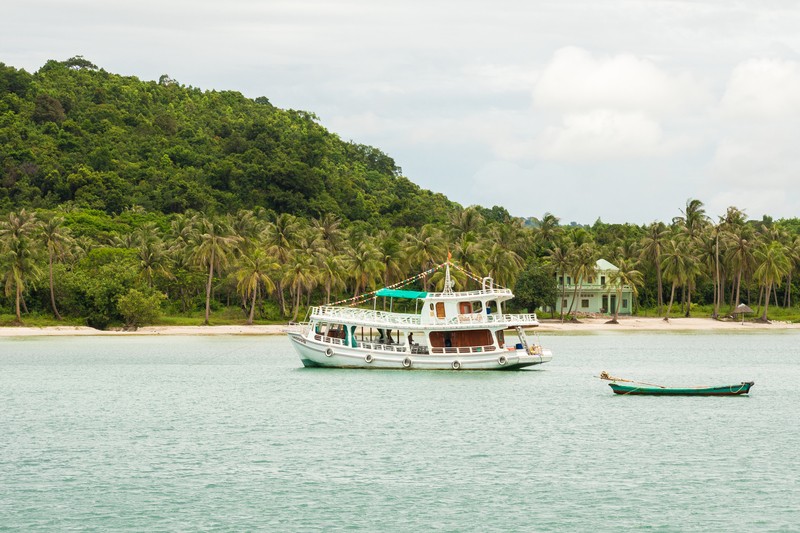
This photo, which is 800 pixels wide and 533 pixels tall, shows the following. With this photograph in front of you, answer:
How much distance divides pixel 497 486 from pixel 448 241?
88724mm

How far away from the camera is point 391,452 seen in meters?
35.7

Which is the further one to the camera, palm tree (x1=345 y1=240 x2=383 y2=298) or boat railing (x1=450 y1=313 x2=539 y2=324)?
palm tree (x1=345 y1=240 x2=383 y2=298)

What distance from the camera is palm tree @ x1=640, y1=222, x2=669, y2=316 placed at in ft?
385

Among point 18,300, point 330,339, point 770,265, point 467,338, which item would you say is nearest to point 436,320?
point 467,338

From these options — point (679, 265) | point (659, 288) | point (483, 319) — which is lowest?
point (483, 319)

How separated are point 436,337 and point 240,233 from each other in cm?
5861

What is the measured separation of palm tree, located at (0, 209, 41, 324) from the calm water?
1244 inches

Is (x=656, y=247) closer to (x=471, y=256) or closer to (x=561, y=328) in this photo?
(x=561, y=328)

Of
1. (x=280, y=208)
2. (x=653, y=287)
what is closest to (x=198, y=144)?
(x=280, y=208)

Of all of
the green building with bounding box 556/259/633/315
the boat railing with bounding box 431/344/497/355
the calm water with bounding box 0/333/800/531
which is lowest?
the calm water with bounding box 0/333/800/531

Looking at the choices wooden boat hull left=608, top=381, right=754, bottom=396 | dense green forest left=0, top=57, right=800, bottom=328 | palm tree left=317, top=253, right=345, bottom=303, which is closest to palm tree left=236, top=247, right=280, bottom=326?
dense green forest left=0, top=57, right=800, bottom=328

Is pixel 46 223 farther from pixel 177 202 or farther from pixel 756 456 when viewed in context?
pixel 756 456

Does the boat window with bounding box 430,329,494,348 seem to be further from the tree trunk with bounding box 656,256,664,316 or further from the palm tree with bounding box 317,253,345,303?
the tree trunk with bounding box 656,256,664,316

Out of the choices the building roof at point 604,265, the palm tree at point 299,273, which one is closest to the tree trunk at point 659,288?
the building roof at point 604,265
